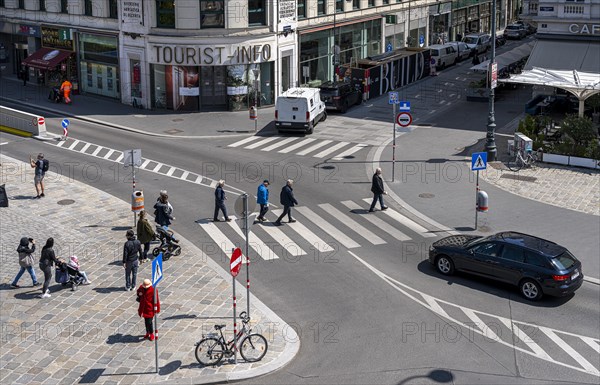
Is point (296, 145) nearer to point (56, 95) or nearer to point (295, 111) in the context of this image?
point (295, 111)

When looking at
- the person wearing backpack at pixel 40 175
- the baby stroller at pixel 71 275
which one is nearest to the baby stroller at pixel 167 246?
the baby stroller at pixel 71 275

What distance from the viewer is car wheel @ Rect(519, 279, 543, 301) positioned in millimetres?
22622

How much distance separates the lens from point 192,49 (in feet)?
161

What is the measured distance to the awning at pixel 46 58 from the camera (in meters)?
57.2

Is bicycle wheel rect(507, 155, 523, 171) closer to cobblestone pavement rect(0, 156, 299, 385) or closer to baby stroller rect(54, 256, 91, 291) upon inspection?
cobblestone pavement rect(0, 156, 299, 385)

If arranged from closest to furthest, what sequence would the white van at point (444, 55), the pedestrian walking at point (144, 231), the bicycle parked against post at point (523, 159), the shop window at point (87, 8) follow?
the pedestrian walking at point (144, 231) → the bicycle parked against post at point (523, 159) → the shop window at point (87, 8) → the white van at point (444, 55)

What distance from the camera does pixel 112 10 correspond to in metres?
52.9

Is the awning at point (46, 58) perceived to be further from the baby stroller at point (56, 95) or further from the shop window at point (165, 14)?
the shop window at point (165, 14)

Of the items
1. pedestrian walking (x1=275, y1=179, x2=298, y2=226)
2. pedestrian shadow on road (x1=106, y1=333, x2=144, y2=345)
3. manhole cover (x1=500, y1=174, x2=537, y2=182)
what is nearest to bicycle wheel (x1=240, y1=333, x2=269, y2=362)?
pedestrian shadow on road (x1=106, y1=333, x2=144, y2=345)

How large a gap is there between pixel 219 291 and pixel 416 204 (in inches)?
451

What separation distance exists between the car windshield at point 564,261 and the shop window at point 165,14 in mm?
32539

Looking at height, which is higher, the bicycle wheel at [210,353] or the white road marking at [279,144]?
the white road marking at [279,144]

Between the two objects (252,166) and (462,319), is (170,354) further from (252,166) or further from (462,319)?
(252,166)

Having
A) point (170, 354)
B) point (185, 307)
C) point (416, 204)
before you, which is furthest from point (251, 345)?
point (416, 204)
